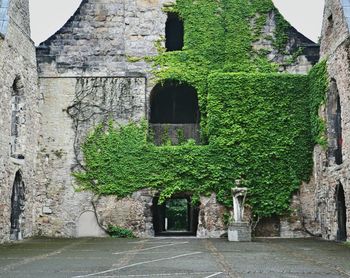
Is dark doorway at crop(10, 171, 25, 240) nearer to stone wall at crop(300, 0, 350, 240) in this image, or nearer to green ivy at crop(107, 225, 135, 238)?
green ivy at crop(107, 225, 135, 238)

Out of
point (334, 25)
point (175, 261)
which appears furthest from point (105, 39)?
point (175, 261)

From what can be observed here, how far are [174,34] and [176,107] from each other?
3.36 m

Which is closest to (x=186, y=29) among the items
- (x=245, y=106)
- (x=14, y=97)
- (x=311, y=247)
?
(x=245, y=106)

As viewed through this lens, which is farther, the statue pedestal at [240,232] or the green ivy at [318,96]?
the green ivy at [318,96]

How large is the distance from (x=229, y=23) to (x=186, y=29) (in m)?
1.74

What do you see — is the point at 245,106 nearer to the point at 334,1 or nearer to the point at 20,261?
the point at 334,1

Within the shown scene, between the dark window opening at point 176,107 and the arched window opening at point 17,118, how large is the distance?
6378 mm

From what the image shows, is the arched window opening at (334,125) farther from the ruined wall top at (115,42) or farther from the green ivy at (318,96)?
the ruined wall top at (115,42)

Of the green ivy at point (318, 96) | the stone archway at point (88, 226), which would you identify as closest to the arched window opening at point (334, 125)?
the green ivy at point (318, 96)

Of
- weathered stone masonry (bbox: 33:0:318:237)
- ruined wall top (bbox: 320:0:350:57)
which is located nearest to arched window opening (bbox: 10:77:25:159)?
weathered stone masonry (bbox: 33:0:318:237)

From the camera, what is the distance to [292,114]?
1805 centimetres

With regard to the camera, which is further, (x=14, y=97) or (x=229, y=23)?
(x=229, y=23)

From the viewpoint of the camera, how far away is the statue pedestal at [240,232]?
15906 millimetres

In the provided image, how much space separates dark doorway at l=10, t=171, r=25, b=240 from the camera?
16297 millimetres
